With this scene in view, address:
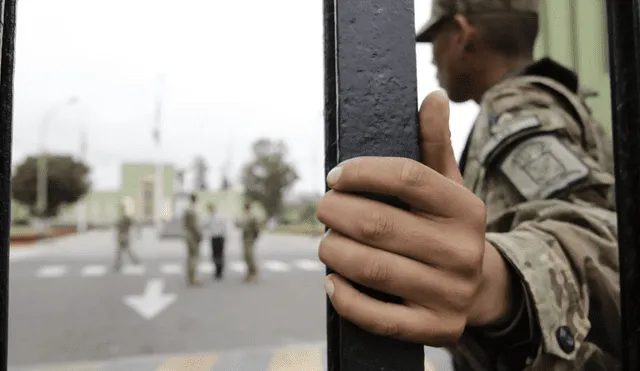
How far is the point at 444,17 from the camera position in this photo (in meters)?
1.81

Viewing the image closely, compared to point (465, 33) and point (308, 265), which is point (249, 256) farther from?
point (465, 33)

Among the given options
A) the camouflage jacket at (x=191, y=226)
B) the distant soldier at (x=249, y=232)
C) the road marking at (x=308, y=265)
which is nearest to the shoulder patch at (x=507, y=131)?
the camouflage jacket at (x=191, y=226)

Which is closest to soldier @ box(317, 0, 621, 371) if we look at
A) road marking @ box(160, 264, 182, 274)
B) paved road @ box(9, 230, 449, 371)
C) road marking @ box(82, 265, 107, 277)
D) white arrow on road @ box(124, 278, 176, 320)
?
paved road @ box(9, 230, 449, 371)

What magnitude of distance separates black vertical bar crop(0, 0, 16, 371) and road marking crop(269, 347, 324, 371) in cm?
369

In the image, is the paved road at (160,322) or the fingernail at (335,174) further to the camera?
the paved road at (160,322)

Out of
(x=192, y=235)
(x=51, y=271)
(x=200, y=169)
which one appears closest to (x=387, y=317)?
(x=192, y=235)

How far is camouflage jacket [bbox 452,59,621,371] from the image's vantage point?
88 cm

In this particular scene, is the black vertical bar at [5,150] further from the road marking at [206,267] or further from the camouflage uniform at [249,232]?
the road marking at [206,267]

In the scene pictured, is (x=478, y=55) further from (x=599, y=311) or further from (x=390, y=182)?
(x=390, y=182)

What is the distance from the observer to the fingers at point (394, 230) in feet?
2.09

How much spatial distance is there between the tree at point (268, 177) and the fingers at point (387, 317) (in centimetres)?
4737

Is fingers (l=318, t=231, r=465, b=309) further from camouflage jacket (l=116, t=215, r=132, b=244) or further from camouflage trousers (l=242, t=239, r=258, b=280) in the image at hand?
camouflage jacket (l=116, t=215, r=132, b=244)

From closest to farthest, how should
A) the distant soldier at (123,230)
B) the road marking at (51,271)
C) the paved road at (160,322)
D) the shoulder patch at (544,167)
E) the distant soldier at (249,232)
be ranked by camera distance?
1. the shoulder patch at (544,167)
2. the paved road at (160,322)
3. the distant soldier at (249,232)
4. the road marking at (51,271)
5. the distant soldier at (123,230)

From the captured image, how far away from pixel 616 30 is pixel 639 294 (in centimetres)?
40
